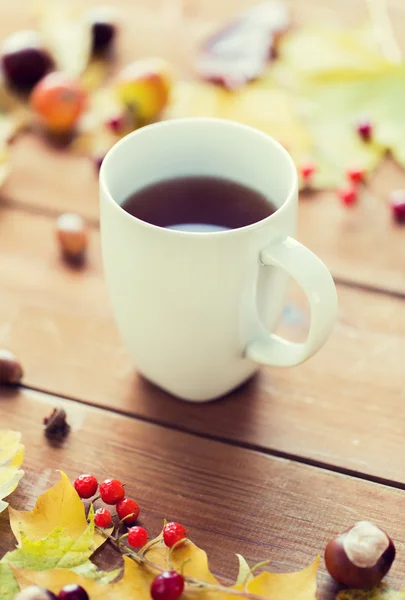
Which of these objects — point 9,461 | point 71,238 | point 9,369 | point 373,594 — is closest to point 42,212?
point 71,238

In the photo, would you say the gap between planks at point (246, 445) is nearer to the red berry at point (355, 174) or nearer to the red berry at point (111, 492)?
the red berry at point (111, 492)

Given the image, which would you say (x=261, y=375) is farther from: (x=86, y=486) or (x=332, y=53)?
(x=332, y=53)

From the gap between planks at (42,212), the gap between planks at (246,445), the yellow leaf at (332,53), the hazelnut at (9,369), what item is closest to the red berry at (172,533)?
the gap between planks at (246,445)

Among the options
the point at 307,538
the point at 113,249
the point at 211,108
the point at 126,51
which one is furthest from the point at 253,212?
the point at 126,51

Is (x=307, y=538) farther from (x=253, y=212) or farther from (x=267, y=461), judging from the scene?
(x=253, y=212)

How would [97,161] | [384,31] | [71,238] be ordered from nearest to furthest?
1. [71,238]
2. [97,161]
3. [384,31]

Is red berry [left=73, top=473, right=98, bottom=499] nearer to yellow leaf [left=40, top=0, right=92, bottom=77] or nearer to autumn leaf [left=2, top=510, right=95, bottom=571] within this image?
autumn leaf [left=2, top=510, right=95, bottom=571]

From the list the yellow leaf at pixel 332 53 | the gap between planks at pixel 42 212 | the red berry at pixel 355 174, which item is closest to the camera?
the gap between planks at pixel 42 212
